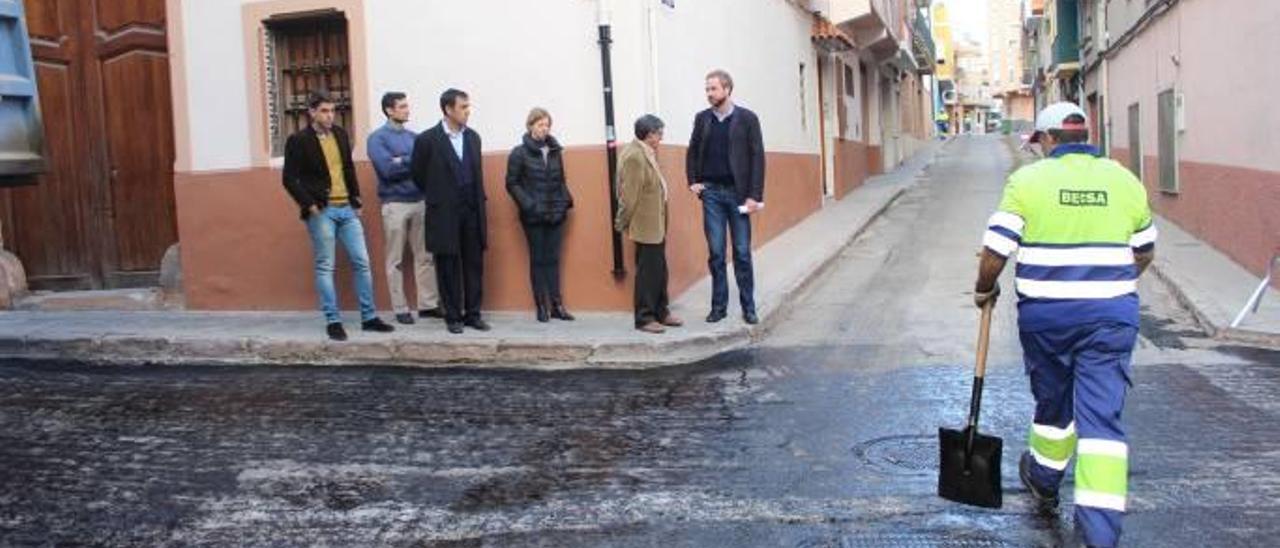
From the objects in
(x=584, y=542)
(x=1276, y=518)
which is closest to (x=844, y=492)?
(x=584, y=542)

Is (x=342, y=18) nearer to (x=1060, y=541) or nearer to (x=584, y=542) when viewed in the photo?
(x=584, y=542)

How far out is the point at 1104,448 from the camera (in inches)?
168

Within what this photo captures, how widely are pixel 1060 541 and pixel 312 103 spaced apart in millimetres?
6110

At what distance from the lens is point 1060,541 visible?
4.48 m

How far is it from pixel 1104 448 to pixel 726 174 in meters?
4.90

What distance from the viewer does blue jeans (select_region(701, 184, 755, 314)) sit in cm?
893

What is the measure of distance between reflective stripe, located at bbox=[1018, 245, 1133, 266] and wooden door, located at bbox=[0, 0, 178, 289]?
914cm

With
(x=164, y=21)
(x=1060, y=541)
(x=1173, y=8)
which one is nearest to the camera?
(x=1060, y=541)

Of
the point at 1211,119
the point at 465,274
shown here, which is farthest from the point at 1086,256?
the point at 1211,119

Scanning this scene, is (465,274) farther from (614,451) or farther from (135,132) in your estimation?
(135,132)

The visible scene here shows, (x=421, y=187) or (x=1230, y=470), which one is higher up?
(x=421, y=187)

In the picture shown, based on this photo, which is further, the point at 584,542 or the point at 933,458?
the point at 933,458

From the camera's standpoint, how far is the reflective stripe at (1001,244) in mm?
4531

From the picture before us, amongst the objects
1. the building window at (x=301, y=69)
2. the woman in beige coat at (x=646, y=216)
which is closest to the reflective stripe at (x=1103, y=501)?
the woman in beige coat at (x=646, y=216)
